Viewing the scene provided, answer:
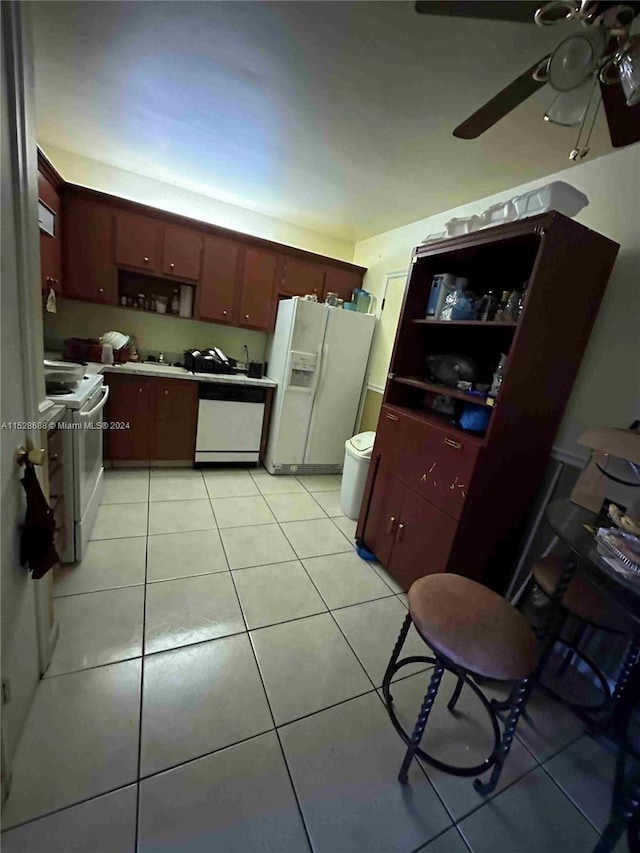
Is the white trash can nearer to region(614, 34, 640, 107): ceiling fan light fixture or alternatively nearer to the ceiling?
the ceiling

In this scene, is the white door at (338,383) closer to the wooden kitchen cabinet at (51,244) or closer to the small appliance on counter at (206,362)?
the small appliance on counter at (206,362)

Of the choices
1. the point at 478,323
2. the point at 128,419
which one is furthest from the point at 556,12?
the point at 128,419

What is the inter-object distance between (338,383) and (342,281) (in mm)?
1149

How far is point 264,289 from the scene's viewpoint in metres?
3.26

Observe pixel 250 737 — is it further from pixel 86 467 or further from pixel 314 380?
pixel 314 380

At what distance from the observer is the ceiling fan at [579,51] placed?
81 cm

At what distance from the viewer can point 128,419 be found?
2.88 meters

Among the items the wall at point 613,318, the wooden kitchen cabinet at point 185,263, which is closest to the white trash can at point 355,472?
the wall at point 613,318

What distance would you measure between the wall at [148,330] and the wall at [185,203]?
935 millimetres

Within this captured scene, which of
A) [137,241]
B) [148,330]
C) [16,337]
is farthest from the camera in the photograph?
[148,330]

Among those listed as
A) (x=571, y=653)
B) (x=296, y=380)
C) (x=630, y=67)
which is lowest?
(x=571, y=653)

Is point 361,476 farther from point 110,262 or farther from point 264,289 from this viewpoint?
point 110,262

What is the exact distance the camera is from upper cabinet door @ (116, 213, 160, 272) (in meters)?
2.73

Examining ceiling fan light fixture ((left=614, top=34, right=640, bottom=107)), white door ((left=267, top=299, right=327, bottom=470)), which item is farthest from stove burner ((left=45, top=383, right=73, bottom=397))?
ceiling fan light fixture ((left=614, top=34, right=640, bottom=107))
